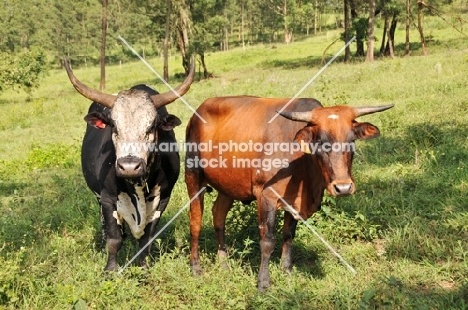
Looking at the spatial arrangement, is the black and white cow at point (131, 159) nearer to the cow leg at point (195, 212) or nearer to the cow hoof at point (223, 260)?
the cow leg at point (195, 212)

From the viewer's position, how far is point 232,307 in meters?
4.26

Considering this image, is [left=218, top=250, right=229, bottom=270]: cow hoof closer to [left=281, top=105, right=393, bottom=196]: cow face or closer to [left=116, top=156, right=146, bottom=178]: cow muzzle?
[left=116, top=156, right=146, bottom=178]: cow muzzle

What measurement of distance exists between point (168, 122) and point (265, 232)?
5.13ft

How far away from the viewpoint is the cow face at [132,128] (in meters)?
4.19

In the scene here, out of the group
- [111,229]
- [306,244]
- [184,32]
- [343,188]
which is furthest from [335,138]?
[184,32]

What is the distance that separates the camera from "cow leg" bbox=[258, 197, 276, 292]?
4.45 m

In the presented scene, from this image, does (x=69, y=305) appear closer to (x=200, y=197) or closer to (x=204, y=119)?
(x=200, y=197)

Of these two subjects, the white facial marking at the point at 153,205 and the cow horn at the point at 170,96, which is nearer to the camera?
the cow horn at the point at 170,96

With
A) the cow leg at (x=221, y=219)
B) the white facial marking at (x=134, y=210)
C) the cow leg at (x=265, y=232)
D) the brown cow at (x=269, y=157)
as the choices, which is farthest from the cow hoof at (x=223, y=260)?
the white facial marking at (x=134, y=210)

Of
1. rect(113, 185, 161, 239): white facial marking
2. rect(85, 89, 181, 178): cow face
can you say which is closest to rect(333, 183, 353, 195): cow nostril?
rect(85, 89, 181, 178): cow face

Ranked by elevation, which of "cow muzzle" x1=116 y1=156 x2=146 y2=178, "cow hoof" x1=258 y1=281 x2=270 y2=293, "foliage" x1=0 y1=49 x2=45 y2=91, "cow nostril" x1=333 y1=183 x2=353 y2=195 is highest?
"foliage" x1=0 y1=49 x2=45 y2=91

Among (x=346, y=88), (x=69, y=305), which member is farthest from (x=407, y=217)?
(x=346, y=88)

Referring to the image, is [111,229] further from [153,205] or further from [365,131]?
[365,131]

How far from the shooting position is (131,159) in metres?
4.20
